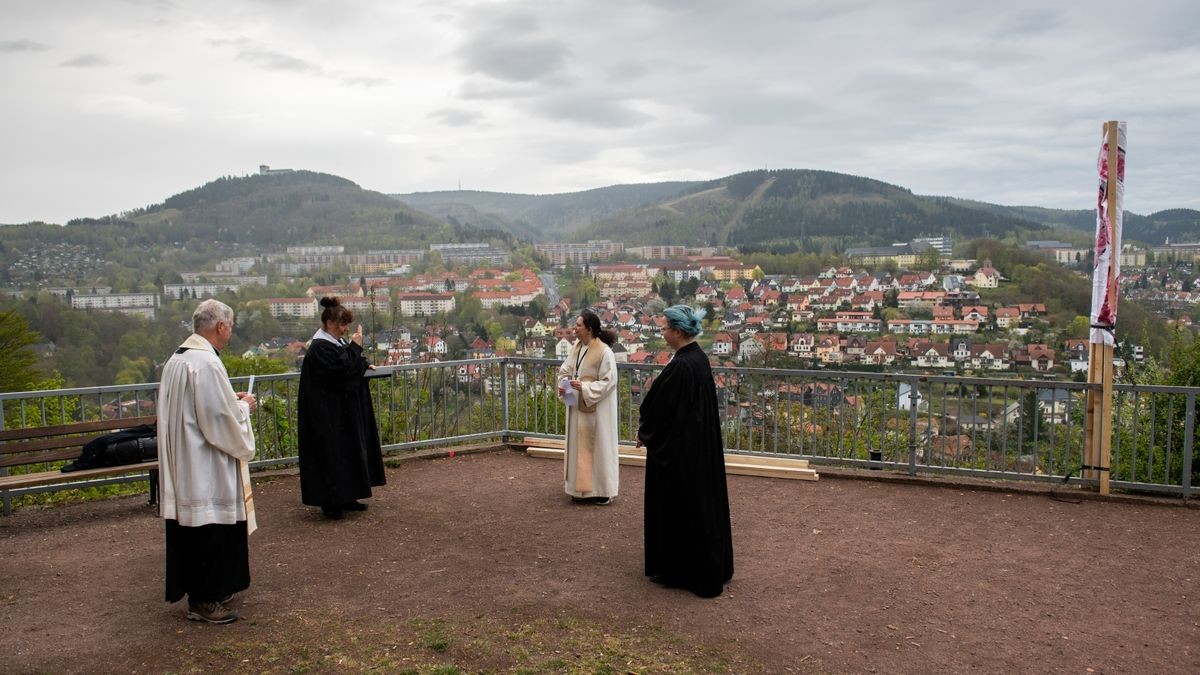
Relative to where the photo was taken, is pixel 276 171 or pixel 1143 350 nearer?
pixel 1143 350

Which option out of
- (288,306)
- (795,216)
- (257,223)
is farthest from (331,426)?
(257,223)

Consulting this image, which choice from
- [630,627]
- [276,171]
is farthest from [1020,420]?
[276,171]

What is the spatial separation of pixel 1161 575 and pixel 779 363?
11.1 metres

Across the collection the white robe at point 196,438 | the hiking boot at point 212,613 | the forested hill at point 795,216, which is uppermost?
the forested hill at point 795,216

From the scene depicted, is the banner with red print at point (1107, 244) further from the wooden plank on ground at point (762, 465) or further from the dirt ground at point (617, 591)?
the wooden plank on ground at point (762, 465)

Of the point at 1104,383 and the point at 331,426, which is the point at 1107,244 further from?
the point at 331,426

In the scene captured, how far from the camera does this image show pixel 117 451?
736 centimetres

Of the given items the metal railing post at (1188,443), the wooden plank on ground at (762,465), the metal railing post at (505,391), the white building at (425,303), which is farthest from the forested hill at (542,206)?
the metal railing post at (1188,443)

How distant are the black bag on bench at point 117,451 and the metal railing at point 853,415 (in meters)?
0.38

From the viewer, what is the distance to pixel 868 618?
199 inches

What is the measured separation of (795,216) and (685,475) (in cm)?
4906

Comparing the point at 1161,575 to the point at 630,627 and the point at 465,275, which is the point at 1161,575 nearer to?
the point at 630,627

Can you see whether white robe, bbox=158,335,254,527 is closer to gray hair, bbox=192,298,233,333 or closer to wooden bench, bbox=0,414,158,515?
gray hair, bbox=192,298,233,333

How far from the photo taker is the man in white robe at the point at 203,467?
15.9 feet
